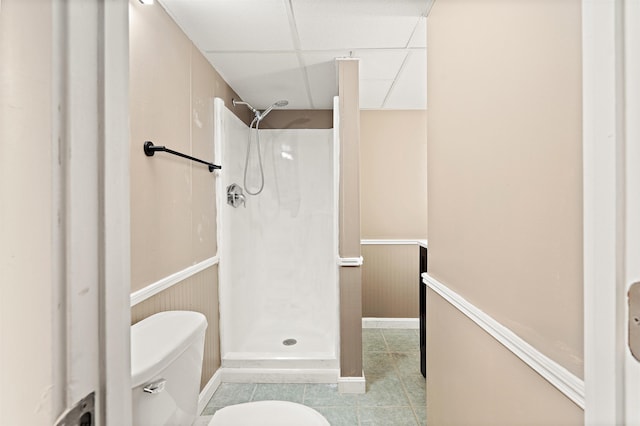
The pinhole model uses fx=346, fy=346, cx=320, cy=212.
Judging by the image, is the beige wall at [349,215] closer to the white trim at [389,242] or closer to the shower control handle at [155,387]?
the white trim at [389,242]

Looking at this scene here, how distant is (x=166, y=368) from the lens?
1099 millimetres

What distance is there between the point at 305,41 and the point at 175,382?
1814 millimetres

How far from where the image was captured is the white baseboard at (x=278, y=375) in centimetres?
241

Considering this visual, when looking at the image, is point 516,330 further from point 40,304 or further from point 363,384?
point 363,384

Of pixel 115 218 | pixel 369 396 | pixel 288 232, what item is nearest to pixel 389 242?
pixel 288 232

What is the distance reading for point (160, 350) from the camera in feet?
3.51

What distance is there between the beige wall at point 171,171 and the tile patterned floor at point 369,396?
25 cm

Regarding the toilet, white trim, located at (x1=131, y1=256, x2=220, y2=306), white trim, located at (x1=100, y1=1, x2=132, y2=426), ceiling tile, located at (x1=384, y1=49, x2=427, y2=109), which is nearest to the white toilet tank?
the toilet

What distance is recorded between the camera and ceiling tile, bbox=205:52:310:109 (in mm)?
2211

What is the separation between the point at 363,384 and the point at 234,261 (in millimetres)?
1332

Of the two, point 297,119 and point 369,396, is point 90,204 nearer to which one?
point 369,396

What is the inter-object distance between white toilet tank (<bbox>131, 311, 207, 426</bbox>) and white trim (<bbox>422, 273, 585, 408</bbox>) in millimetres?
956

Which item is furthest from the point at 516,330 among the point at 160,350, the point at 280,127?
the point at 280,127

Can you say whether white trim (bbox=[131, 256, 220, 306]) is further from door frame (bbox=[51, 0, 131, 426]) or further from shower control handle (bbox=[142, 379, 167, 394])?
door frame (bbox=[51, 0, 131, 426])
